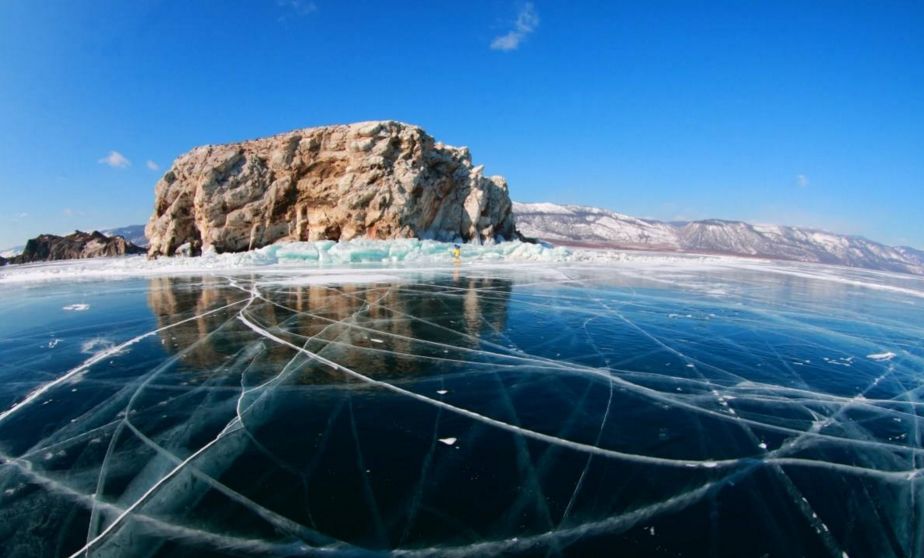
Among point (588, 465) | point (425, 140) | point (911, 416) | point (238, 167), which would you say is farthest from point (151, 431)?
point (238, 167)

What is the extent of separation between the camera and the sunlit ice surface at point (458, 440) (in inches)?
95.3

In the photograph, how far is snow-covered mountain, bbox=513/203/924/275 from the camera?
10100cm

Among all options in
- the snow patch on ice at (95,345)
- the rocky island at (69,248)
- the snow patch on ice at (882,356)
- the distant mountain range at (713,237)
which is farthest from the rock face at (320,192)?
the distant mountain range at (713,237)

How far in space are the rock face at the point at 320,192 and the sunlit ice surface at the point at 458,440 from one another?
23.2 metres

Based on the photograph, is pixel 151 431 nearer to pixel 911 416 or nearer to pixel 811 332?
pixel 911 416

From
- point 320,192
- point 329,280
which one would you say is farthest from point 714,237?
point 329,280

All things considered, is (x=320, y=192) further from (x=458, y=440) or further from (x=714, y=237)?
(x=714, y=237)

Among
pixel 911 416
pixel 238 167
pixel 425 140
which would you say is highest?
pixel 425 140

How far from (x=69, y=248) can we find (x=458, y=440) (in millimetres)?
60330

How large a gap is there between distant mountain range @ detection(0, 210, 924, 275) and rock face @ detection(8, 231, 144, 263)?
68.8 meters

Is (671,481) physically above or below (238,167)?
below

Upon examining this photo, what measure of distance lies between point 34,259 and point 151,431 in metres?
58.8

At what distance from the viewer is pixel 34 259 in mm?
45000

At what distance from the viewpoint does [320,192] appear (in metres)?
31.1
